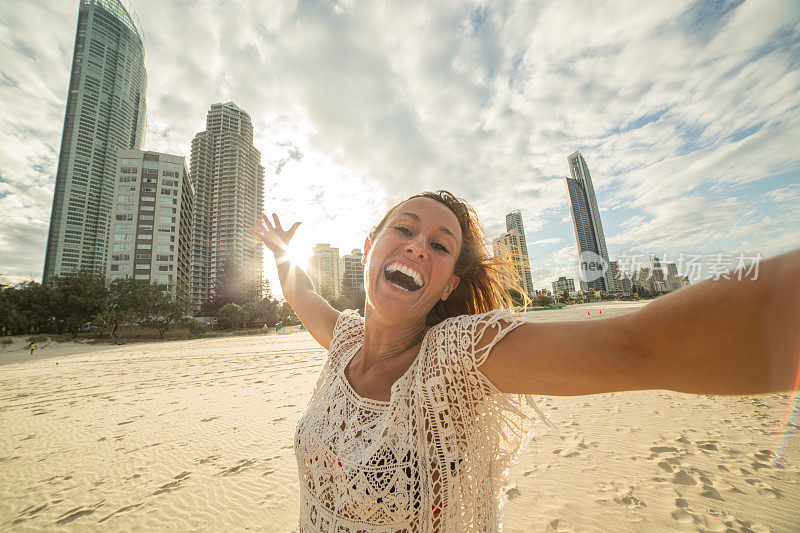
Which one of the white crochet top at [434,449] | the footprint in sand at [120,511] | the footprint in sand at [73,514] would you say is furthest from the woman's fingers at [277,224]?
the footprint in sand at [73,514]

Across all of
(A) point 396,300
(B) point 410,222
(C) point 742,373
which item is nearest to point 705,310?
(C) point 742,373

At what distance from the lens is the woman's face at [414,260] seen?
1.68 m

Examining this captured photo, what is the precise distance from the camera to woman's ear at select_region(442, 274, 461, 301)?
1.92 metres

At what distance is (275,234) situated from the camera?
148 inches

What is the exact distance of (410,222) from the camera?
1.85 m

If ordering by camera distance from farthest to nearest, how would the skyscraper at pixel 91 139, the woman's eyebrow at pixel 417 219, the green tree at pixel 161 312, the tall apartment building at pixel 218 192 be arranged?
the tall apartment building at pixel 218 192 → the skyscraper at pixel 91 139 → the green tree at pixel 161 312 → the woman's eyebrow at pixel 417 219

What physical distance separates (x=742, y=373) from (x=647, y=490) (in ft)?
15.1

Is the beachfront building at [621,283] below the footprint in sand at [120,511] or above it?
above

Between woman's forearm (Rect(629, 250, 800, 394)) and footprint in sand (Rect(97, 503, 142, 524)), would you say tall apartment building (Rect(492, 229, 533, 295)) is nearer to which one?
woman's forearm (Rect(629, 250, 800, 394))

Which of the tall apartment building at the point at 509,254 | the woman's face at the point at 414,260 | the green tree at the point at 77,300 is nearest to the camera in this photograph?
the woman's face at the point at 414,260

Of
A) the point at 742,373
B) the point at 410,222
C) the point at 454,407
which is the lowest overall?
the point at 454,407

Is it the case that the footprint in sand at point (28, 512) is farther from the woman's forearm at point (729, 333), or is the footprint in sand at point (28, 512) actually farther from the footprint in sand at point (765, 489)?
the footprint in sand at point (765, 489)

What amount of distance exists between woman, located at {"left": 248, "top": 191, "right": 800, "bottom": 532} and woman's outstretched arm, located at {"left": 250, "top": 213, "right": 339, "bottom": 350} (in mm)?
601

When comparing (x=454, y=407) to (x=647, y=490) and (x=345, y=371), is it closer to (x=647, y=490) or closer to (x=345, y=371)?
(x=345, y=371)
